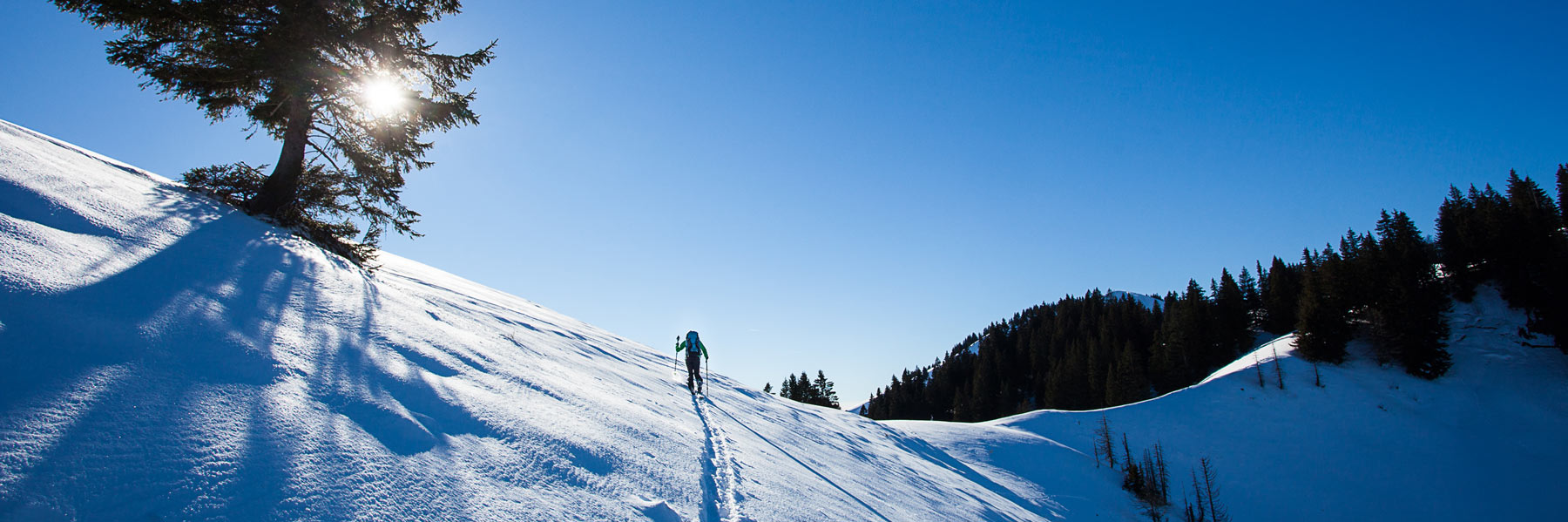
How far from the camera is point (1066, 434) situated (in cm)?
2909

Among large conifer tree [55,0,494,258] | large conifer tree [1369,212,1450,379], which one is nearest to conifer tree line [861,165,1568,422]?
large conifer tree [1369,212,1450,379]

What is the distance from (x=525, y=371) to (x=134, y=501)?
4700 millimetres

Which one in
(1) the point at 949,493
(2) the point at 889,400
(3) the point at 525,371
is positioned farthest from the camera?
(2) the point at 889,400

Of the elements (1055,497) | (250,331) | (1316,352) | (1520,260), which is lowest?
(1055,497)

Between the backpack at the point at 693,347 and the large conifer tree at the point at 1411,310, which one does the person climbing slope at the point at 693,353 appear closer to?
the backpack at the point at 693,347

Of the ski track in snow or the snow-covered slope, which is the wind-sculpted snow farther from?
the snow-covered slope

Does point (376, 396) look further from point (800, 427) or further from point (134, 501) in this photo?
point (800, 427)

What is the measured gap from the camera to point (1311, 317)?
41.1 meters

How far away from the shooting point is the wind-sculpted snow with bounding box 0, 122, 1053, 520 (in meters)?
2.69

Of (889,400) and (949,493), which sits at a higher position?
(889,400)

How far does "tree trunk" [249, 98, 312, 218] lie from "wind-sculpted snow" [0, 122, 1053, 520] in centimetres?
187

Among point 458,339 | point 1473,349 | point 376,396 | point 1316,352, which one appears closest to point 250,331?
point 376,396

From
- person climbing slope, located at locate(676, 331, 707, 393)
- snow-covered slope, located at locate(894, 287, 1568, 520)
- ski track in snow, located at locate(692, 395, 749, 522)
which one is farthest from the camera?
snow-covered slope, located at locate(894, 287, 1568, 520)

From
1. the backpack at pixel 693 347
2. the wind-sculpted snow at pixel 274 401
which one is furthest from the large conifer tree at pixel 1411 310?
the backpack at pixel 693 347
